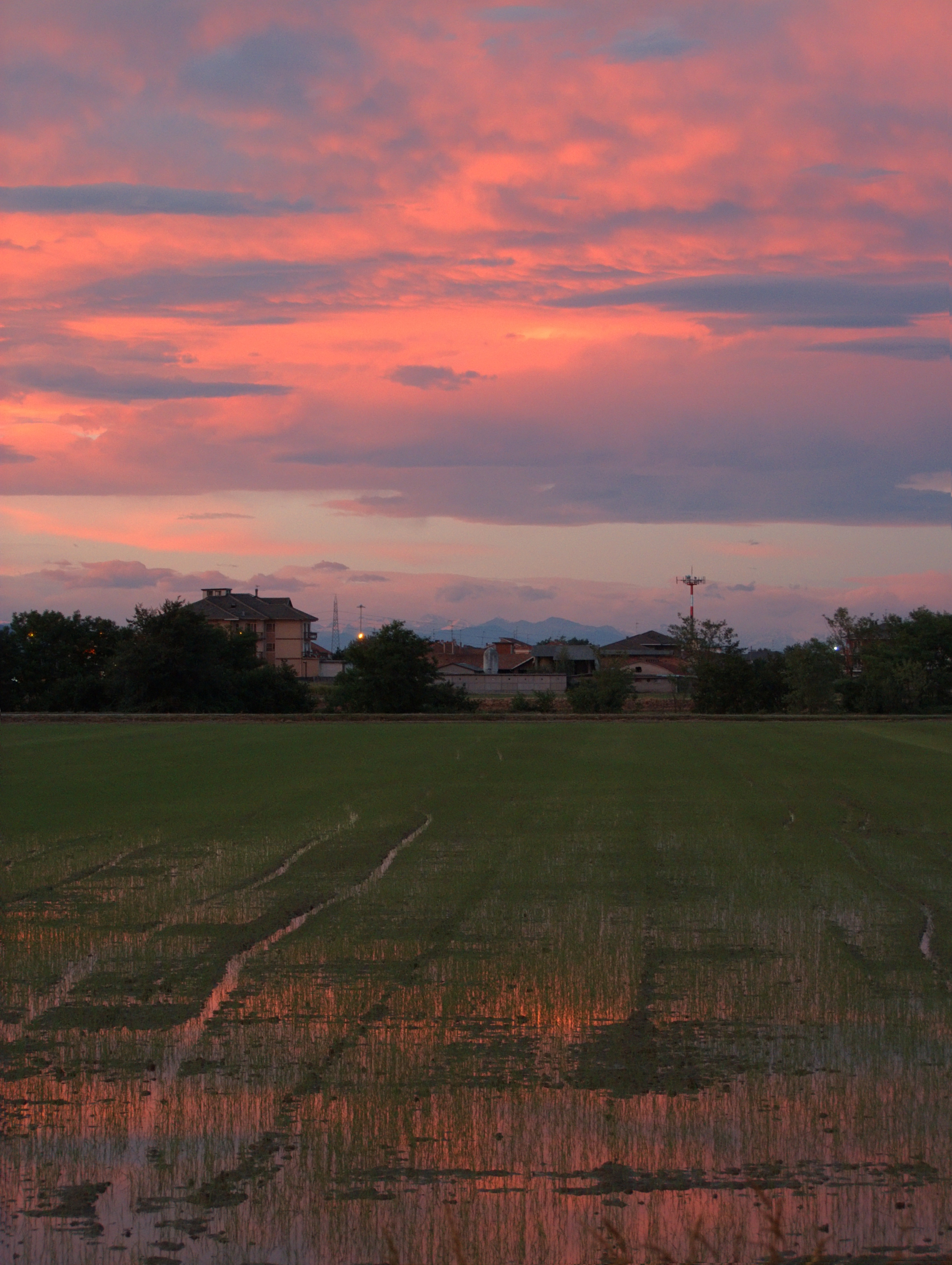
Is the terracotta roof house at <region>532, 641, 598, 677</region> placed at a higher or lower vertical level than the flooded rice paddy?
higher

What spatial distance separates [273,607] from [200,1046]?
117176 millimetres

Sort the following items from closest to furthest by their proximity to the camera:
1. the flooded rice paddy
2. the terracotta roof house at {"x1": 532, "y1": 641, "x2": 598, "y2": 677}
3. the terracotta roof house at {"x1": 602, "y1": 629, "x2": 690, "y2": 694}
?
the flooded rice paddy < the terracotta roof house at {"x1": 602, "y1": 629, "x2": 690, "y2": 694} < the terracotta roof house at {"x1": 532, "y1": 641, "x2": 598, "y2": 677}

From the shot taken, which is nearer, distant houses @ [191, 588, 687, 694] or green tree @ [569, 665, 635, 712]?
green tree @ [569, 665, 635, 712]

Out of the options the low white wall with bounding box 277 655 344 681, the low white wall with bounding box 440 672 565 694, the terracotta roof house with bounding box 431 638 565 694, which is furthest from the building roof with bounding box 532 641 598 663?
the low white wall with bounding box 277 655 344 681

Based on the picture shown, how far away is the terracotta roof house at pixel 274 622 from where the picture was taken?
386 ft

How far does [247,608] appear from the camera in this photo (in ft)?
393

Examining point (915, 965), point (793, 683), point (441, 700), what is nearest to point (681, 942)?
point (915, 965)

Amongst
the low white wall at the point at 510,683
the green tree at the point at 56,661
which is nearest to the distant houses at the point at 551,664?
the low white wall at the point at 510,683

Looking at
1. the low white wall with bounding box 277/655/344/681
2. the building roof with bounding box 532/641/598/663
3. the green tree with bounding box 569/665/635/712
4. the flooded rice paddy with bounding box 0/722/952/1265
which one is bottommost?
the flooded rice paddy with bounding box 0/722/952/1265

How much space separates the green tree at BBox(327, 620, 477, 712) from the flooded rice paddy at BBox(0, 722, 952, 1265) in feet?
149

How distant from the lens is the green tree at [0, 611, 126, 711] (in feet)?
204

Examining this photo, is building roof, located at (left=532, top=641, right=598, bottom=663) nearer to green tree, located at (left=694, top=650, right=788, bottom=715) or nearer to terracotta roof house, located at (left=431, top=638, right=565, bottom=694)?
terracotta roof house, located at (left=431, top=638, right=565, bottom=694)

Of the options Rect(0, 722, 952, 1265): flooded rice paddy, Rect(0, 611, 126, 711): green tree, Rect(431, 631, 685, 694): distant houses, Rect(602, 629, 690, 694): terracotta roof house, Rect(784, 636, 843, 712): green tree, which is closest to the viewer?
Rect(0, 722, 952, 1265): flooded rice paddy

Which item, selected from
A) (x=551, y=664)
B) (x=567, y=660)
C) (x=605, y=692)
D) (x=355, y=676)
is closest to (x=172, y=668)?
(x=355, y=676)
